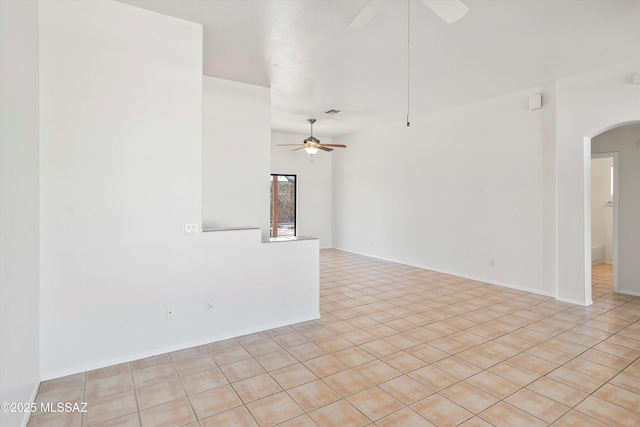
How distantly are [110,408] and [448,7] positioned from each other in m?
3.46

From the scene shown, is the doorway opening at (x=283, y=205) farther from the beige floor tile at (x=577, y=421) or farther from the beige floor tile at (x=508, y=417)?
the beige floor tile at (x=577, y=421)

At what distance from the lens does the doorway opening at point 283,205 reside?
8.77m

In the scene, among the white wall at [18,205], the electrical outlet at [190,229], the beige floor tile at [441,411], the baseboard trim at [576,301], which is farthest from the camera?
the baseboard trim at [576,301]

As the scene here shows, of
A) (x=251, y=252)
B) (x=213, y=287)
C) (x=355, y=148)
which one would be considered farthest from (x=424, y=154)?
(x=213, y=287)

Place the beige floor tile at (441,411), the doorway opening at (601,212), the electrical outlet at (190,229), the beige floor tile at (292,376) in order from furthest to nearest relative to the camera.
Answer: the doorway opening at (601,212) < the electrical outlet at (190,229) < the beige floor tile at (292,376) < the beige floor tile at (441,411)

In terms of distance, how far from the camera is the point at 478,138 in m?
5.87

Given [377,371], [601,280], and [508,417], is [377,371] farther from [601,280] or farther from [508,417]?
[601,280]

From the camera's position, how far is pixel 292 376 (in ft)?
9.04

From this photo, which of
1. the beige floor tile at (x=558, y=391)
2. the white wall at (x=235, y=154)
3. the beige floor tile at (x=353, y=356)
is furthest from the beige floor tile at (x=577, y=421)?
the white wall at (x=235, y=154)

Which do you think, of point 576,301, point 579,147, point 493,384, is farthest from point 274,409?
point 579,147

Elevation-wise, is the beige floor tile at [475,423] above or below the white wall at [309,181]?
below

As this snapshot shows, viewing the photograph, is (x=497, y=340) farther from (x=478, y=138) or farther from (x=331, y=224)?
(x=331, y=224)

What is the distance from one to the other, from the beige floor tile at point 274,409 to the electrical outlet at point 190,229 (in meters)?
1.63

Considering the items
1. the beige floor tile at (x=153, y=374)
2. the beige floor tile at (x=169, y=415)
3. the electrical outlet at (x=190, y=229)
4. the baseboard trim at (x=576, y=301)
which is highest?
the electrical outlet at (x=190, y=229)
